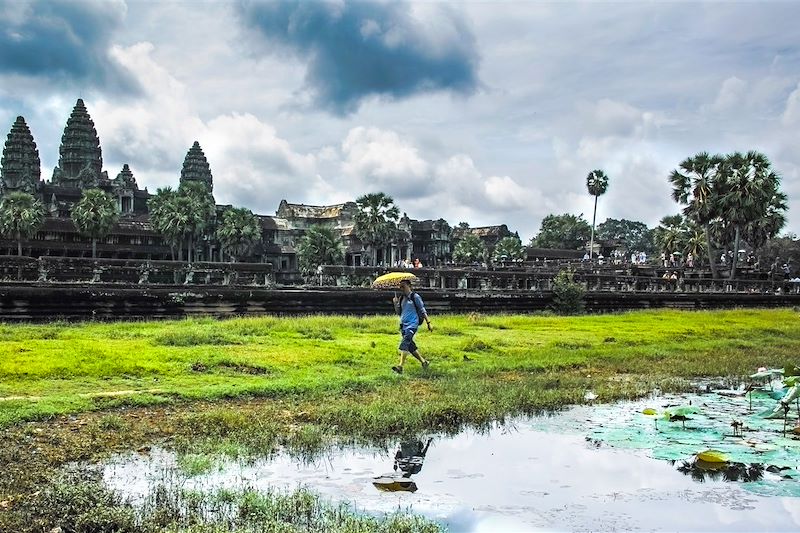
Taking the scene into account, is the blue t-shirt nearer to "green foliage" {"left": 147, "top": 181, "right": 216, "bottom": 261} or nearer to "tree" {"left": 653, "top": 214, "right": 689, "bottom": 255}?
"green foliage" {"left": 147, "top": 181, "right": 216, "bottom": 261}

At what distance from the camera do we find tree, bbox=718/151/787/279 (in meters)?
48.7

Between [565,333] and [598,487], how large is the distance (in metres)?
13.4

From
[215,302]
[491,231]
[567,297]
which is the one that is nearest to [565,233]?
[491,231]

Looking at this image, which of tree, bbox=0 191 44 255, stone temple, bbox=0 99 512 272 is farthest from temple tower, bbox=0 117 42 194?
tree, bbox=0 191 44 255

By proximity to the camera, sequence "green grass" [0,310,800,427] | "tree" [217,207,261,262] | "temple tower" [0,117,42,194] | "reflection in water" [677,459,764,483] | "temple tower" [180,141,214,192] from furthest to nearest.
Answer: "temple tower" [180,141,214,192]
"temple tower" [0,117,42,194]
"tree" [217,207,261,262]
"green grass" [0,310,800,427]
"reflection in water" [677,459,764,483]

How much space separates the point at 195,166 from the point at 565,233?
54969 mm

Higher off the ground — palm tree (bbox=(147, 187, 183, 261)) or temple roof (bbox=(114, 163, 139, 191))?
temple roof (bbox=(114, 163, 139, 191))

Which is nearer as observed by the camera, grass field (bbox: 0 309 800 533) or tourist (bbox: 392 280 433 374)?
grass field (bbox: 0 309 800 533)

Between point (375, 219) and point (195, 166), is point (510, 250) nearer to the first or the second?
point (375, 219)

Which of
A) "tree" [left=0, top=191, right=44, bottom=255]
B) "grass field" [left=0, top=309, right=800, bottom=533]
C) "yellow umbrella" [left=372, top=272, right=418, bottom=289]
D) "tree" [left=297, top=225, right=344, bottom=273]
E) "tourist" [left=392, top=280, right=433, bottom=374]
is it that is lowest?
"grass field" [left=0, top=309, right=800, bottom=533]

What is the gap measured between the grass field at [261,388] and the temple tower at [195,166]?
86.4 meters

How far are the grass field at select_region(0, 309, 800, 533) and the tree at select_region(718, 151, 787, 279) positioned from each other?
33.2 meters

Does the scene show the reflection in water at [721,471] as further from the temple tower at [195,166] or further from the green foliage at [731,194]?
the temple tower at [195,166]

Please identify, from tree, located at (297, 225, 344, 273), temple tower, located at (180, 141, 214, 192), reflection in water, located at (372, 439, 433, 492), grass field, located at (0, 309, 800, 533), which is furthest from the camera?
temple tower, located at (180, 141, 214, 192)
